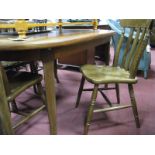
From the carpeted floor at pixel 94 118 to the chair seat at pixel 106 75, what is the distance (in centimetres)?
42

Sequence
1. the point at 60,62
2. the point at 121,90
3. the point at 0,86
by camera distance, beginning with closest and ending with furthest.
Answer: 1. the point at 0,86
2. the point at 121,90
3. the point at 60,62

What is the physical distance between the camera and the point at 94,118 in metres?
1.87

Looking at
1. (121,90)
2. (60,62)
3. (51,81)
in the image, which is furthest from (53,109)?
(60,62)

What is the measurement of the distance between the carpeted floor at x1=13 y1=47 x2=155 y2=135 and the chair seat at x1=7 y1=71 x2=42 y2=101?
0.44m

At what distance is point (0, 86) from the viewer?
1.11 meters

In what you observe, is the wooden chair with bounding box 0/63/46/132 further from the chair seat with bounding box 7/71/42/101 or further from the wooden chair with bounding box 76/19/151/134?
the wooden chair with bounding box 76/19/151/134

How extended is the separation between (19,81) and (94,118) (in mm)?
782

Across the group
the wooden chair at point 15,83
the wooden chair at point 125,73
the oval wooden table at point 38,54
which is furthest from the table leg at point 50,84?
the wooden chair at point 125,73

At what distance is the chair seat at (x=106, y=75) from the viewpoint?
154 centimetres

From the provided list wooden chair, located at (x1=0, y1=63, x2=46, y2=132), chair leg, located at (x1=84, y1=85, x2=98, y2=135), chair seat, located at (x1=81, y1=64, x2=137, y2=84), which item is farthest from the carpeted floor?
chair seat, located at (x1=81, y1=64, x2=137, y2=84)

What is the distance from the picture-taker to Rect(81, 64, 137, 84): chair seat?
5.04 feet

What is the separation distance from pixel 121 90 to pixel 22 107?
1205 mm
